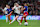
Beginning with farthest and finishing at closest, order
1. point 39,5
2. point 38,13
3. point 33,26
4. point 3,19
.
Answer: point 39,5 → point 38,13 → point 3,19 → point 33,26

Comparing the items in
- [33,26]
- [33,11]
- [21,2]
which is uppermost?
[21,2]

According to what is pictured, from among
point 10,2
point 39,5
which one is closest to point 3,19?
point 10,2

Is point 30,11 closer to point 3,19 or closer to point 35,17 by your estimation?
point 35,17

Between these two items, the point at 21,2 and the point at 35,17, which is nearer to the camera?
the point at 35,17

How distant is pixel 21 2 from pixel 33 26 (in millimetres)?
4996

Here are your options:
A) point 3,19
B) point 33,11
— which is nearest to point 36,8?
point 33,11

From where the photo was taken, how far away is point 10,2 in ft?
40.3

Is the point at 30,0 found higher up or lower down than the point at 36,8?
higher up

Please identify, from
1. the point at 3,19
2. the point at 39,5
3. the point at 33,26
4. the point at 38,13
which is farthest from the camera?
the point at 39,5

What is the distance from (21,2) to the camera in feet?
40.4

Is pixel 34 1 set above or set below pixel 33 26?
above

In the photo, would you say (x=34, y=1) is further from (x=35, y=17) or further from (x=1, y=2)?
(x=1, y=2)

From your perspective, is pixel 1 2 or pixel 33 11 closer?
pixel 33 11

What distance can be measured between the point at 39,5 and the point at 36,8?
23.8 inches
